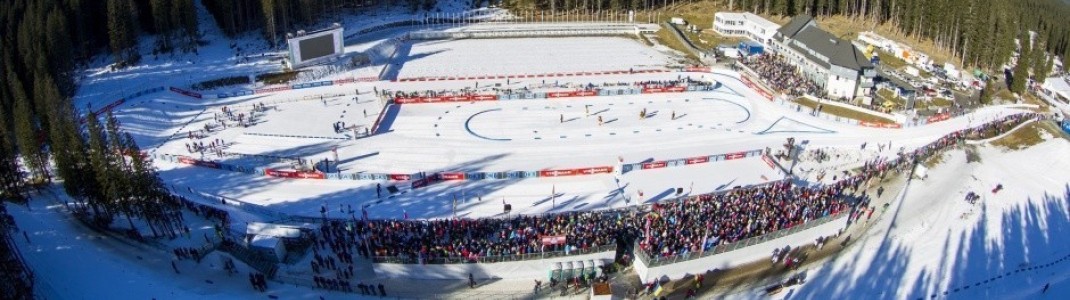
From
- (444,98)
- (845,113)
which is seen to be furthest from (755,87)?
(444,98)

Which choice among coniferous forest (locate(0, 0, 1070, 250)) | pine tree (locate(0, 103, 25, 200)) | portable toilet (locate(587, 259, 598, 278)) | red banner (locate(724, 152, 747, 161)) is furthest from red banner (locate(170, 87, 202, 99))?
red banner (locate(724, 152, 747, 161))

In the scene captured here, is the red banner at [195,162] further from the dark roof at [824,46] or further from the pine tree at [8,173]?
the dark roof at [824,46]

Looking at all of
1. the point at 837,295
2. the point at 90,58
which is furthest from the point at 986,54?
the point at 90,58

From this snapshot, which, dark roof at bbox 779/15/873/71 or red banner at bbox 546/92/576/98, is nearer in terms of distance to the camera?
dark roof at bbox 779/15/873/71

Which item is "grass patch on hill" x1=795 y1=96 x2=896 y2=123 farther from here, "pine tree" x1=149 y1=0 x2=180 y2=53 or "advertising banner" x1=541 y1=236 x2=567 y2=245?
"pine tree" x1=149 y1=0 x2=180 y2=53

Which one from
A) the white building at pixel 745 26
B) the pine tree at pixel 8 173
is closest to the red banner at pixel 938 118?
the white building at pixel 745 26

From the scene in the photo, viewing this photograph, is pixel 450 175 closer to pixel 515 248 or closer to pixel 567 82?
pixel 515 248
